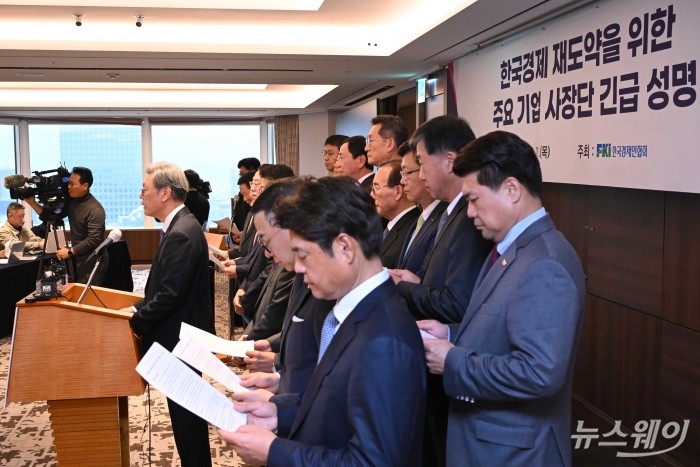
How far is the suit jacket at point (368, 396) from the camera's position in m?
1.34

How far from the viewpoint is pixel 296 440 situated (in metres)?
1.53

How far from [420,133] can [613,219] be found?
6.90ft

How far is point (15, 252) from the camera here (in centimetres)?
684

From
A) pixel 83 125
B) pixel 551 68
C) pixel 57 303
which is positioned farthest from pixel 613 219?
pixel 83 125

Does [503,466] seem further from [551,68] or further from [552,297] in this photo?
[551,68]

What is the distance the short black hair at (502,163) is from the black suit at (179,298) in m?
1.74

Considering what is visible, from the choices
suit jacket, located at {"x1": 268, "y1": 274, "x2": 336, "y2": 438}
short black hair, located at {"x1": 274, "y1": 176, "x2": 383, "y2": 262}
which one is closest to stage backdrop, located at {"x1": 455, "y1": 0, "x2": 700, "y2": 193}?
suit jacket, located at {"x1": 268, "y1": 274, "x2": 336, "y2": 438}

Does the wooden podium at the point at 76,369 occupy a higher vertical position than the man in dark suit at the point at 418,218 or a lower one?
lower

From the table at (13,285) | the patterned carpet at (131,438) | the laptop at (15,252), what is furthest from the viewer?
the laptop at (15,252)

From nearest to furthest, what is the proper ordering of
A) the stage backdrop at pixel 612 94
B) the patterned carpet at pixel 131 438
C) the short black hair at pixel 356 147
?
the stage backdrop at pixel 612 94, the patterned carpet at pixel 131 438, the short black hair at pixel 356 147

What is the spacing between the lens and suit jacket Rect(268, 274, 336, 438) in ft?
6.09

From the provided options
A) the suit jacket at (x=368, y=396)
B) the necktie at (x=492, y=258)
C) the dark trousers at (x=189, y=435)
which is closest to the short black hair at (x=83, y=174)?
the dark trousers at (x=189, y=435)

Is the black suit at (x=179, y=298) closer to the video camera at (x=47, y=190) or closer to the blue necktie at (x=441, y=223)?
the blue necktie at (x=441, y=223)

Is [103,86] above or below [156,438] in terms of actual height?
above
